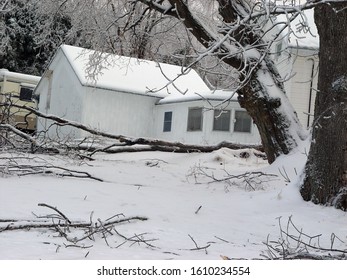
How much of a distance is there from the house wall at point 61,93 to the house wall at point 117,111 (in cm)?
50

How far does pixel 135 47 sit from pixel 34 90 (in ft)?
42.8

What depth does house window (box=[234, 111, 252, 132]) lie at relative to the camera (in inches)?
834

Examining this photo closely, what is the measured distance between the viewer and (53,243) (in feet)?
11.9

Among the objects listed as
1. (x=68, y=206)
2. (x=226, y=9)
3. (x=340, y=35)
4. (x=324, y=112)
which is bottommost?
(x=68, y=206)

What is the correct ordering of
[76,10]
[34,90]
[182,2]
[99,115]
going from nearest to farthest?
[182,2] → [76,10] → [99,115] → [34,90]

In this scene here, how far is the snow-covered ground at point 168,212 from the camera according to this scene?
3666 mm

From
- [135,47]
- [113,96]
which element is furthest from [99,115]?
[135,47]

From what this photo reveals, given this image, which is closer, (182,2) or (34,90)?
(182,2)

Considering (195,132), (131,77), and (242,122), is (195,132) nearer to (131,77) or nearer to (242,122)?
(242,122)

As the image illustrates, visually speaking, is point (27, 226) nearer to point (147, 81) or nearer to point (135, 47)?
point (135, 47)

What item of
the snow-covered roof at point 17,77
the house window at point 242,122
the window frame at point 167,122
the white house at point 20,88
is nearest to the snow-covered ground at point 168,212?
the house window at point 242,122

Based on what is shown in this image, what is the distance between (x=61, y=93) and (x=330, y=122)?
1980cm

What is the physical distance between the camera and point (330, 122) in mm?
6195

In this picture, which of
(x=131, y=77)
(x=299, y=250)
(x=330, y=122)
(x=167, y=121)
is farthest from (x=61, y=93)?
(x=299, y=250)
